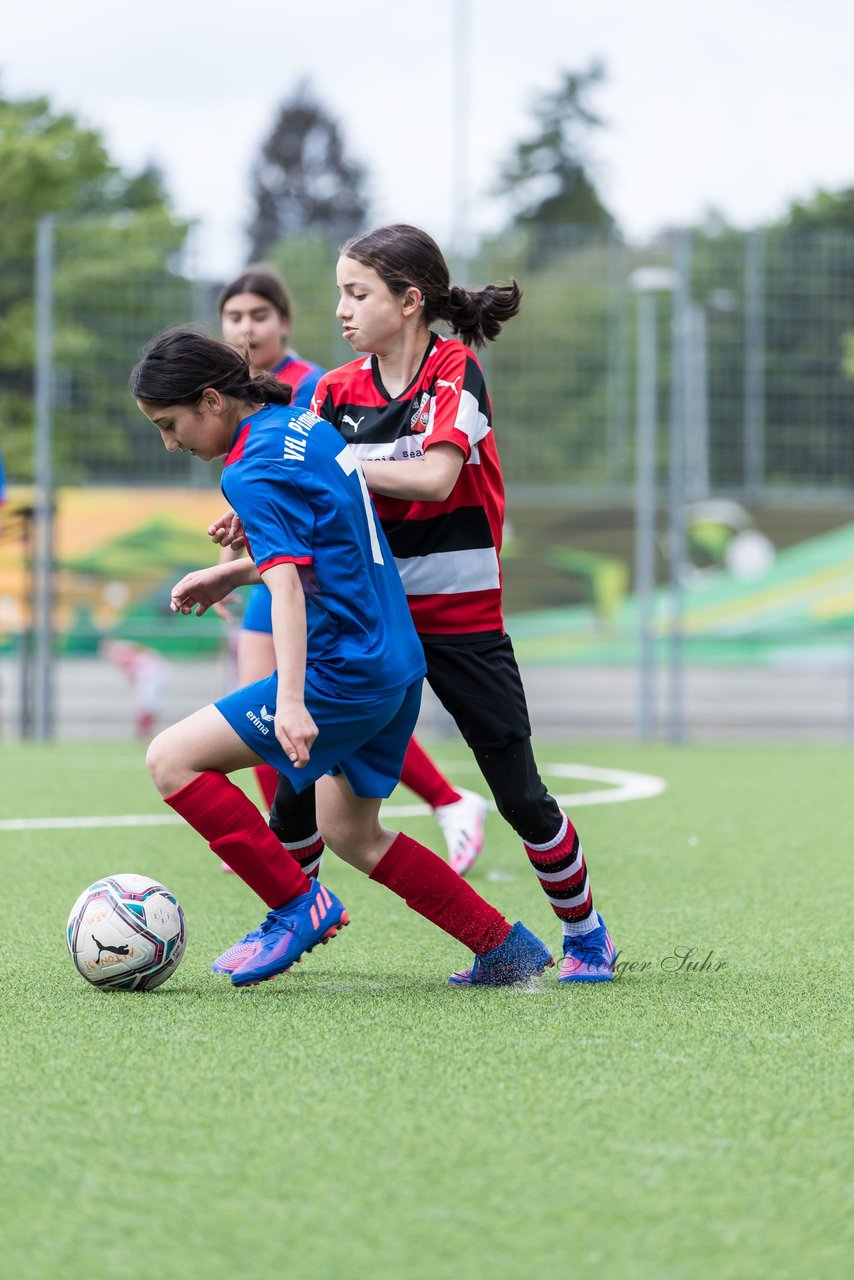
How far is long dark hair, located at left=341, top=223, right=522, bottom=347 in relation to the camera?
145 inches

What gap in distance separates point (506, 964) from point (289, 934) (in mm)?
499

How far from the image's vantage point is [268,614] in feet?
17.5

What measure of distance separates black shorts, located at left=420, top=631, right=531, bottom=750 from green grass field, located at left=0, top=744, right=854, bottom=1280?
58cm

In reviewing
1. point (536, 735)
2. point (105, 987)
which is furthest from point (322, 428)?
point (536, 735)

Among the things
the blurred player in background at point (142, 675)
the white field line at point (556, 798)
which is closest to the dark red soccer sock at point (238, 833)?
the white field line at point (556, 798)

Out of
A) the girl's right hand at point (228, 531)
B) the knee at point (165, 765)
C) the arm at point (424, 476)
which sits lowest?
the knee at point (165, 765)

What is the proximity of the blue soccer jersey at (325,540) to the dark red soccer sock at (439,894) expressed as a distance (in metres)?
0.45

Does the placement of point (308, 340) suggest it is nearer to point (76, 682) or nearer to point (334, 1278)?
point (76, 682)

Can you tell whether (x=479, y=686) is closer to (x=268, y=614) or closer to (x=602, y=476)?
(x=268, y=614)

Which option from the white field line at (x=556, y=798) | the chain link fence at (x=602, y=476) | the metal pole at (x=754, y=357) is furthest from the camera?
the metal pole at (x=754, y=357)

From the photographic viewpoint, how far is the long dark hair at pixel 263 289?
5.54 m

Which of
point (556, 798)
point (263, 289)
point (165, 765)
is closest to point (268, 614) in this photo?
point (263, 289)

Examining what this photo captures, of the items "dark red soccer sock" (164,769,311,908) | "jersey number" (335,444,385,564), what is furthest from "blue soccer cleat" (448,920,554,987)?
"jersey number" (335,444,385,564)

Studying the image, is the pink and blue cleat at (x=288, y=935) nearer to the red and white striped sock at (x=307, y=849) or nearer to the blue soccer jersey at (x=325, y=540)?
the red and white striped sock at (x=307, y=849)
